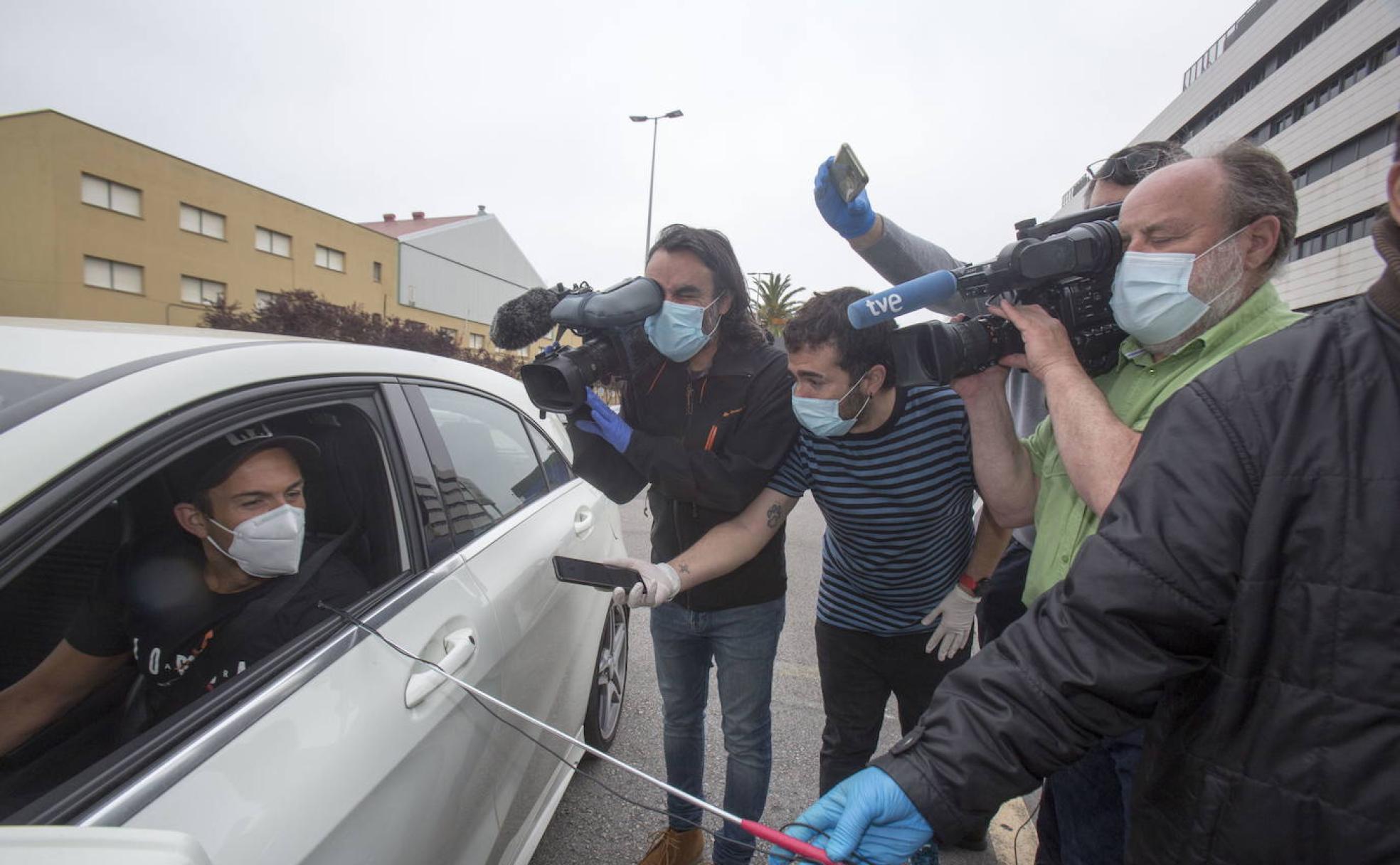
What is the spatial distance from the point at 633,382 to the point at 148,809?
1420mm

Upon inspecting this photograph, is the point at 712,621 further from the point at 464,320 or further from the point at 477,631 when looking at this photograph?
the point at 464,320

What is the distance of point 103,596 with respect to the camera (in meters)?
1.34

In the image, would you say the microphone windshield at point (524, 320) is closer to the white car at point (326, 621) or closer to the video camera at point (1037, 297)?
the white car at point (326, 621)

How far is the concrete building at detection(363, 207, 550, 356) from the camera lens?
28.3 meters

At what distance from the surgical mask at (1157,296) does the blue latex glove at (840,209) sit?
838mm

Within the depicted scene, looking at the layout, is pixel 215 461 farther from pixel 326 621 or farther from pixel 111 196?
pixel 111 196

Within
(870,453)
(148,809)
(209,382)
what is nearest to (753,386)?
(870,453)

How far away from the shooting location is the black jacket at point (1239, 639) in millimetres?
729

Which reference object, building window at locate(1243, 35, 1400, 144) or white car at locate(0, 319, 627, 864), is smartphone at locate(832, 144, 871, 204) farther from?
building window at locate(1243, 35, 1400, 144)

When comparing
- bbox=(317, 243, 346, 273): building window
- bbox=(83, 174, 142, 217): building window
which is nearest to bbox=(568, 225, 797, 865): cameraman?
bbox=(83, 174, 142, 217): building window

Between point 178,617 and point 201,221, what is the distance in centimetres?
2558

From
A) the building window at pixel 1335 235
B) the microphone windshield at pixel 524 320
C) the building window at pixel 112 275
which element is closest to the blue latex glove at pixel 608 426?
the microphone windshield at pixel 524 320

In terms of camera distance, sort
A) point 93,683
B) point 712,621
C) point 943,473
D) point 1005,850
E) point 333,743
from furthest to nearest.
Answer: point 1005,850
point 712,621
point 943,473
point 93,683
point 333,743

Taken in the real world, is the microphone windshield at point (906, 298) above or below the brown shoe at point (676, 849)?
above
